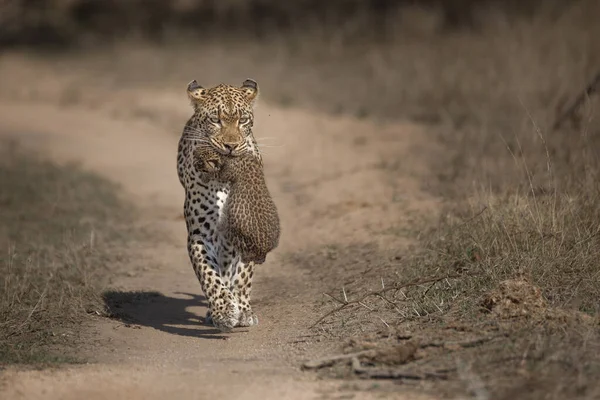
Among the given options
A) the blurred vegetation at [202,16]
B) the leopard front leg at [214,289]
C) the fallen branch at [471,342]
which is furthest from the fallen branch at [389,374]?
the blurred vegetation at [202,16]

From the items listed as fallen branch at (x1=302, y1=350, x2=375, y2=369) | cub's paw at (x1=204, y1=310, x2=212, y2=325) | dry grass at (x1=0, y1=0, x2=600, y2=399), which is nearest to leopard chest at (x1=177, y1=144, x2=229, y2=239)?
cub's paw at (x1=204, y1=310, x2=212, y2=325)

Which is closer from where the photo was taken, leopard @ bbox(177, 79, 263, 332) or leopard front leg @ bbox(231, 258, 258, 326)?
leopard @ bbox(177, 79, 263, 332)

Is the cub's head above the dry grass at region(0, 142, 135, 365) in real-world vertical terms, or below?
above

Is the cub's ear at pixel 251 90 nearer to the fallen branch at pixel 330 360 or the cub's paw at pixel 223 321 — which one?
the cub's paw at pixel 223 321

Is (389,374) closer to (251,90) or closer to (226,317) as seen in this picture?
(226,317)

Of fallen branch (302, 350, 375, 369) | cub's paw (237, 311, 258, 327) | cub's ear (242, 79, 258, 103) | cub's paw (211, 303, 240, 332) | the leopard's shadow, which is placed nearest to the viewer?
fallen branch (302, 350, 375, 369)

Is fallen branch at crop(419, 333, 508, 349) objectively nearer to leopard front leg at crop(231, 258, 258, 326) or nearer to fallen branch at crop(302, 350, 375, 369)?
fallen branch at crop(302, 350, 375, 369)

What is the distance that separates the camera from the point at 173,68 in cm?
1867

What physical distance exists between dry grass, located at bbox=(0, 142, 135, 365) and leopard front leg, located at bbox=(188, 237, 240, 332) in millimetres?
950

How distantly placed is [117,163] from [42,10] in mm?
11328

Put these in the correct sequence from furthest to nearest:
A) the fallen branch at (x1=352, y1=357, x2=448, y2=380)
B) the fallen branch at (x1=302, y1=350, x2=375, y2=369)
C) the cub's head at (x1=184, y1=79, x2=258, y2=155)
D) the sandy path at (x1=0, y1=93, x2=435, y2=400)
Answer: the cub's head at (x1=184, y1=79, x2=258, y2=155) < the fallen branch at (x1=302, y1=350, x2=375, y2=369) < the sandy path at (x1=0, y1=93, x2=435, y2=400) < the fallen branch at (x1=352, y1=357, x2=448, y2=380)

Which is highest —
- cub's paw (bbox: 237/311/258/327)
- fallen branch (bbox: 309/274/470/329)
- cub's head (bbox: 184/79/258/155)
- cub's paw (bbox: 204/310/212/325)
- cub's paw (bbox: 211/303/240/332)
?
cub's head (bbox: 184/79/258/155)

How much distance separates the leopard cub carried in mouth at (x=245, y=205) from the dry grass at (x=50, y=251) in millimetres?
1355

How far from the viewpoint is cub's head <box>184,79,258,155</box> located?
751 cm
